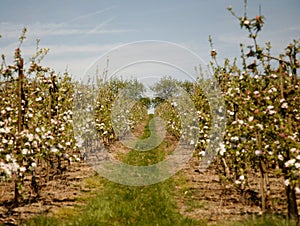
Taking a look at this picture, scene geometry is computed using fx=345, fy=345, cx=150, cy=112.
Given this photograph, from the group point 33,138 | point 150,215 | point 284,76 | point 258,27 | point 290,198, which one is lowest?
point 150,215

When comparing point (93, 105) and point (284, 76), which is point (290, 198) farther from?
point (93, 105)

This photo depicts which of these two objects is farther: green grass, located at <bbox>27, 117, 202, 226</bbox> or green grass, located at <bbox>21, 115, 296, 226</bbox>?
green grass, located at <bbox>27, 117, 202, 226</bbox>

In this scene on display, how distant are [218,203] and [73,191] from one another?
10.6ft

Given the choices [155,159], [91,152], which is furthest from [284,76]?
[91,152]

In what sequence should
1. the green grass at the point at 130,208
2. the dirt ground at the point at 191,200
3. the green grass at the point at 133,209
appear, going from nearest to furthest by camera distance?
the green grass at the point at 133,209 → the green grass at the point at 130,208 → the dirt ground at the point at 191,200

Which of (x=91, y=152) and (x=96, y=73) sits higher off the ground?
(x=96, y=73)

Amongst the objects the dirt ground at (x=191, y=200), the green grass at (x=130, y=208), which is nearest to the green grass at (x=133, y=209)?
the green grass at (x=130, y=208)

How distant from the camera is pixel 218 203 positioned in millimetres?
6629

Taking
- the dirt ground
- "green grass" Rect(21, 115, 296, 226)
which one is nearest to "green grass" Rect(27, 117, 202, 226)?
"green grass" Rect(21, 115, 296, 226)

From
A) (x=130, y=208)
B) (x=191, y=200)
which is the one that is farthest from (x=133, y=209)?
(x=191, y=200)

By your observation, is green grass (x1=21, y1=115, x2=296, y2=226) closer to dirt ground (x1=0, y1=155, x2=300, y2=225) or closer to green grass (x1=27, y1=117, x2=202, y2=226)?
green grass (x1=27, y1=117, x2=202, y2=226)

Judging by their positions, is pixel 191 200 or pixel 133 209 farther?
pixel 191 200

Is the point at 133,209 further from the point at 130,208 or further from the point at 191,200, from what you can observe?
the point at 191,200

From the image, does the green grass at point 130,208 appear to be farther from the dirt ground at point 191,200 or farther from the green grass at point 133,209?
the dirt ground at point 191,200
